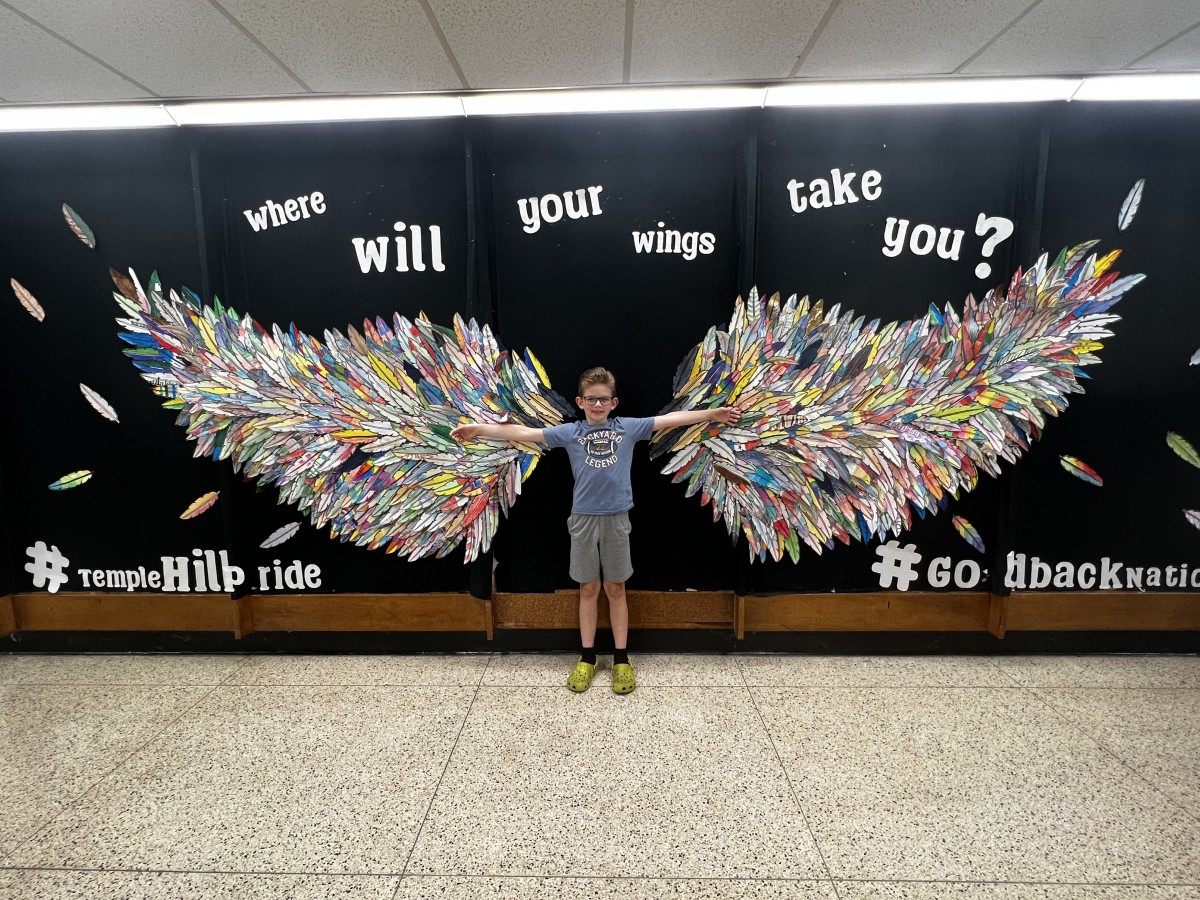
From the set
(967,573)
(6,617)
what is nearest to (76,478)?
(6,617)

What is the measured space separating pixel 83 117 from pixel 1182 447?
575 centimetres

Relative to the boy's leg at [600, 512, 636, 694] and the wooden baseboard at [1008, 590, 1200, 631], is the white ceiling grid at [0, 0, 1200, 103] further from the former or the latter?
the wooden baseboard at [1008, 590, 1200, 631]

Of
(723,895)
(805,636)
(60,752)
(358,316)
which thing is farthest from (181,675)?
(805,636)

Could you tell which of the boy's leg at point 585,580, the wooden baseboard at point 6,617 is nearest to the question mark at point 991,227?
the boy's leg at point 585,580

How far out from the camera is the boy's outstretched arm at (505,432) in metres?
2.54

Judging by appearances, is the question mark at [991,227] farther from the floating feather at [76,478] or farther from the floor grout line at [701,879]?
the floating feather at [76,478]

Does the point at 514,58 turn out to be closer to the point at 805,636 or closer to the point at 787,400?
the point at 787,400

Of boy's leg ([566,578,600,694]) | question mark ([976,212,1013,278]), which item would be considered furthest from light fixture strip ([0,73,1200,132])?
boy's leg ([566,578,600,694])

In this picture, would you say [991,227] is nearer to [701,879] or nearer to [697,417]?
[697,417]

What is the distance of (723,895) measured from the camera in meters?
1.47

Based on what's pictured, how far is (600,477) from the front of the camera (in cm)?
250

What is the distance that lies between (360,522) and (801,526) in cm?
238

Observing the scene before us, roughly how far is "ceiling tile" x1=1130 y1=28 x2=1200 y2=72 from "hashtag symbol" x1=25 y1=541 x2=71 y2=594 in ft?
18.8

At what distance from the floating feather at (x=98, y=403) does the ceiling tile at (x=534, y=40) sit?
8.30ft
